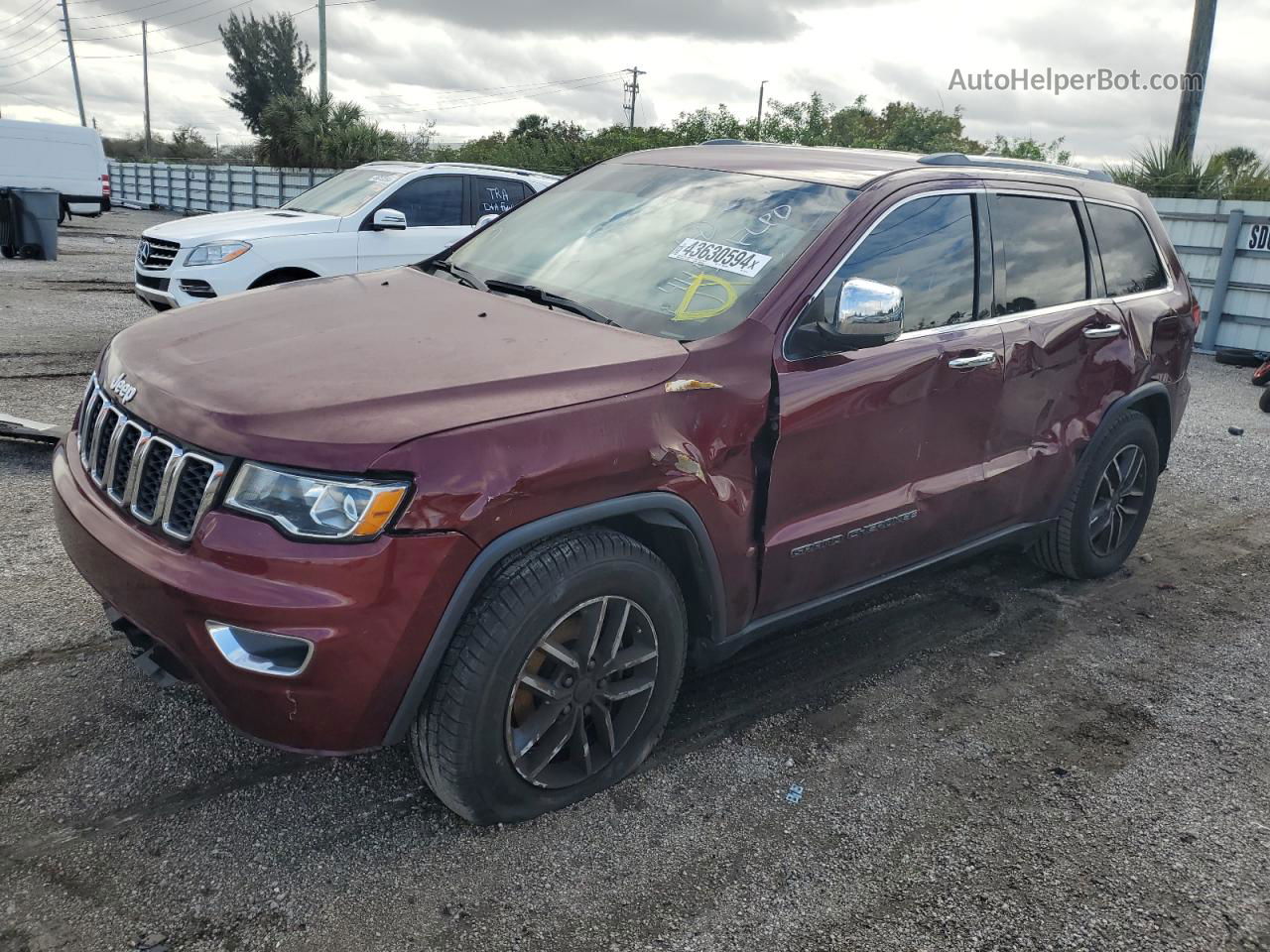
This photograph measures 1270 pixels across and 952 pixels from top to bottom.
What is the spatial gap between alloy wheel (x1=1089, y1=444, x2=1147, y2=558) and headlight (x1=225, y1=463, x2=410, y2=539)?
11.3ft

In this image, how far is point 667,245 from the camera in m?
3.35

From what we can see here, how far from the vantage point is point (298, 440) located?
2.23m

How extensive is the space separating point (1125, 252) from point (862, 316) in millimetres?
2290

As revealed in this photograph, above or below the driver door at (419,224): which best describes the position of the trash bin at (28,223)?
below

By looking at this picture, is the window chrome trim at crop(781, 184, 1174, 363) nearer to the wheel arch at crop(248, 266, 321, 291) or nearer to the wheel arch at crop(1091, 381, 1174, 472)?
the wheel arch at crop(1091, 381, 1174, 472)

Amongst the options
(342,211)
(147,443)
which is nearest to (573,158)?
(342,211)

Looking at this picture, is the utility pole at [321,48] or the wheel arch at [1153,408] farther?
the utility pole at [321,48]

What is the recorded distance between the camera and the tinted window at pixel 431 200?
9.32 metres

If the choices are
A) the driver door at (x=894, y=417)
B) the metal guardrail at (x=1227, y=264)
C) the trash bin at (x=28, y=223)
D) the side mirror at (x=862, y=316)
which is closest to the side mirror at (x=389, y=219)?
the driver door at (x=894, y=417)

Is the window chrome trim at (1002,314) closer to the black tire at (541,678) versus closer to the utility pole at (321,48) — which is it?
the black tire at (541,678)

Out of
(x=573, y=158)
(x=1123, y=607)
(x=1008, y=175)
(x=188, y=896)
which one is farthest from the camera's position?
(x=573, y=158)

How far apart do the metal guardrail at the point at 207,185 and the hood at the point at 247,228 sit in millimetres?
14076

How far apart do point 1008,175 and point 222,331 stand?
9.77ft

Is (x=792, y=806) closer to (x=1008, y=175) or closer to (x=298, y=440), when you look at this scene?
(x=298, y=440)
